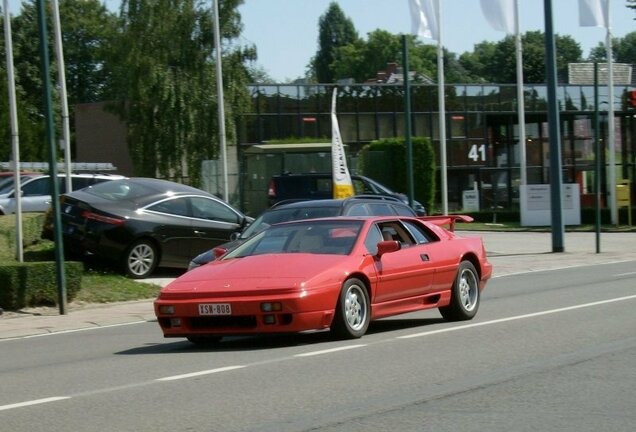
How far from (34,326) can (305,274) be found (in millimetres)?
6014

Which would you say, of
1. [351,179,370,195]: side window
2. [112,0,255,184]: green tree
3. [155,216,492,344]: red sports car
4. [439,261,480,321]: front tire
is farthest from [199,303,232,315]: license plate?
[112,0,255,184]: green tree

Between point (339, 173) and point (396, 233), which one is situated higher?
point (339, 173)

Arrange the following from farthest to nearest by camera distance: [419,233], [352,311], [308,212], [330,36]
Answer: [330,36] → [308,212] → [419,233] → [352,311]

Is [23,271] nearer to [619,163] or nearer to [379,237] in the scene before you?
[379,237]

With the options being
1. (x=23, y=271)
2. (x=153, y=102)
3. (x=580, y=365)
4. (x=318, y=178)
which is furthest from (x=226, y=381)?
(x=153, y=102)

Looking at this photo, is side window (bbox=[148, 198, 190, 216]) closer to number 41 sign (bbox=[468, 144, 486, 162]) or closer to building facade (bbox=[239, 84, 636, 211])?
building facade (bbox=[239, 84, 636, 211])

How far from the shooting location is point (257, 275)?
39.8 ft

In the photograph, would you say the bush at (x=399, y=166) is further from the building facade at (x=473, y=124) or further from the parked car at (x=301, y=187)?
the parked car at (x=301, y=187)

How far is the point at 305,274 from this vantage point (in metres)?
12.0

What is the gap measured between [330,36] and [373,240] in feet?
488

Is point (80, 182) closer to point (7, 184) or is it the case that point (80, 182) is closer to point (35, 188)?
point (35, 188)

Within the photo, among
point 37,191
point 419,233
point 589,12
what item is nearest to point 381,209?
point 419,233

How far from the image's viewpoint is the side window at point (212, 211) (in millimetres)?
23344

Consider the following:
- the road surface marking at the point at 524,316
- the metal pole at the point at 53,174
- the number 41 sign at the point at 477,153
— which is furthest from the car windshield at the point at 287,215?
the number 41 sign at the point at 477,153
